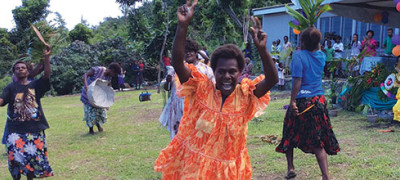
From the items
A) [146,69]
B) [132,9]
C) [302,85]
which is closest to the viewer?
[302,85]

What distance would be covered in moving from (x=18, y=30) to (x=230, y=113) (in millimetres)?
25162

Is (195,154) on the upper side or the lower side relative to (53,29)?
lower

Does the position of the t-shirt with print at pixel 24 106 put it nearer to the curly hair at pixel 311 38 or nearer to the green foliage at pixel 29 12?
the curly hair at pixel 311 38

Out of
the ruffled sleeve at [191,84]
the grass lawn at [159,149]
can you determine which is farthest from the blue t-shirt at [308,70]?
the ruffled sleeve at [191,84]

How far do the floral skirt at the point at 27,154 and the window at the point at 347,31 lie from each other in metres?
14.4

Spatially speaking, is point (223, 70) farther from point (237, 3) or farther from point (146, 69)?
point (146, 69)

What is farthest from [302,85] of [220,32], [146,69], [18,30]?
[18,30]

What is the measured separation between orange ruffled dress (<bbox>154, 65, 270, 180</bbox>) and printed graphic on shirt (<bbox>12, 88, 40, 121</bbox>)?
8.06 feet

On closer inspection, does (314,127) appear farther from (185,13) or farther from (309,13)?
(185,13)

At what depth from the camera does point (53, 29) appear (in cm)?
543

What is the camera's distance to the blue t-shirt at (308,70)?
459 cm

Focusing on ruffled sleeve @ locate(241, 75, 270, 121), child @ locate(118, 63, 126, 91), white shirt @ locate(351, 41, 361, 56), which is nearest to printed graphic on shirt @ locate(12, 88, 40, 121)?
ruffled sleeve @ locate(241, 75, 270, 121)

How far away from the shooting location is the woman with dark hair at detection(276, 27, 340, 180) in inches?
180

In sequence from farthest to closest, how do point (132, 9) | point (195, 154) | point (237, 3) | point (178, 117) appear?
1. point (132, 9)
2. point (237, 3)
3. point (178, 117)
4. point (195, 154)
